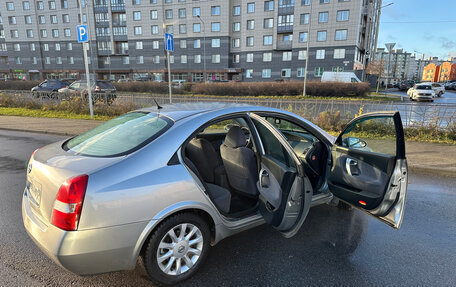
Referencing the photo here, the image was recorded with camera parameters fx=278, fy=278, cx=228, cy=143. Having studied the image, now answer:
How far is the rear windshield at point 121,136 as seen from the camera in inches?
93.2

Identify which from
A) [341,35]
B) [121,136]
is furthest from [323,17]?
[121,136]

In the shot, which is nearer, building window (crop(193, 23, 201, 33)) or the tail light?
the tail light

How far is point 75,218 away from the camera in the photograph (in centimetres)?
194

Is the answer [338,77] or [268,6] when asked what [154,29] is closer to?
[268,6]

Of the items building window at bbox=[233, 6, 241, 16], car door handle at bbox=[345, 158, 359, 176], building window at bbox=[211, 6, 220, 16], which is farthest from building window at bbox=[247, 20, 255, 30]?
car door handle at bbox=[345, 158, 359, 176]

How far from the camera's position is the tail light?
194 centimetres

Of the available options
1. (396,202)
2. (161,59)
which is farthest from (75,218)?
(161,59)

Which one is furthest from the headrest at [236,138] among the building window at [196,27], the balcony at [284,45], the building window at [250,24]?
the building window at [196,27]

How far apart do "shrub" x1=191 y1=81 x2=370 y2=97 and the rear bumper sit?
2400 centimetres

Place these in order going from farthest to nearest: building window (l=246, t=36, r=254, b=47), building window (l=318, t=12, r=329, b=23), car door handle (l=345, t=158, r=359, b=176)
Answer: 1. building window (l=246, t=36, r=254, b=47)
2. building window (l=318, t=12, r=329, b=23)
3. car door handle (l=345, t=158, r=359, b=176)

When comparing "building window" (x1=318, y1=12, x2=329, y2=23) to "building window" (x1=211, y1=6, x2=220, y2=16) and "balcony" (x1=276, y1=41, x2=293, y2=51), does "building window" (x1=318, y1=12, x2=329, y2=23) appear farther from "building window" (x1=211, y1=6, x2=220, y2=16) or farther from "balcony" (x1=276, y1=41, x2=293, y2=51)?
"building window" (x1=211, y1=6, x2=220, y2=16)

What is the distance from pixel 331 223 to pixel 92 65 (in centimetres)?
6536

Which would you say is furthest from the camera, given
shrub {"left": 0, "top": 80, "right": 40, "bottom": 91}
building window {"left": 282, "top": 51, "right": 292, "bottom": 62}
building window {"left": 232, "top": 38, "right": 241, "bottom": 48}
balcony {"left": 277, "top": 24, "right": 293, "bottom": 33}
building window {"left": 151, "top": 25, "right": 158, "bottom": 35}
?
building window {"left": 151, "top": 25, "right": 158, "bottom": 35}

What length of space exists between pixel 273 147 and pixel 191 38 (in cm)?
5373
